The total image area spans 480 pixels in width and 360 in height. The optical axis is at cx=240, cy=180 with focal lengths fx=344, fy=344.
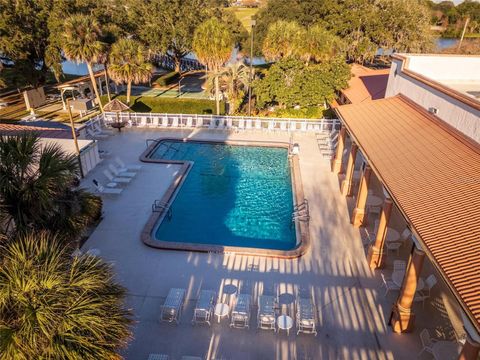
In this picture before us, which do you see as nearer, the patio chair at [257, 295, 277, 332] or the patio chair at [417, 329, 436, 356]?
the patio chair at [417, 329, 436, 356]

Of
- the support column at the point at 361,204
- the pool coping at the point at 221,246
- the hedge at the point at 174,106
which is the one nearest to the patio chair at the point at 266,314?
the pool coping at the point at 221,246

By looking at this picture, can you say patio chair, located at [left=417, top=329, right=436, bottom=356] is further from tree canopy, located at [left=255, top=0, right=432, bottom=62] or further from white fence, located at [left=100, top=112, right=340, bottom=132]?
tree canopy, located at [left=255, top=0, right=432, bottom=62]

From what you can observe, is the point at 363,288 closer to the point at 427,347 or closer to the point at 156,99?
the point at 427,347

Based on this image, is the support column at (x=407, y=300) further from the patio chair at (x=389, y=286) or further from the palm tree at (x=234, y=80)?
the palm tree at (x=234, y=80)

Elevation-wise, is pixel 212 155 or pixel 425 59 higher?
pixel 425 59

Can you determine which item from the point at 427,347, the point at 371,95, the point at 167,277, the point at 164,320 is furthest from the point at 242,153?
the point at 427,347

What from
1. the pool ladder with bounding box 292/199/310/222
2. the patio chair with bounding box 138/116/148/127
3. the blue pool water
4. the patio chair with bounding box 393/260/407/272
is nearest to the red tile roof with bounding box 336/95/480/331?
the patio chair with bounding box 393/260/407/272

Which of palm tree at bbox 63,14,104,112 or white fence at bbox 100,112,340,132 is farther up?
palm tree at bbox 63,14,104,112
